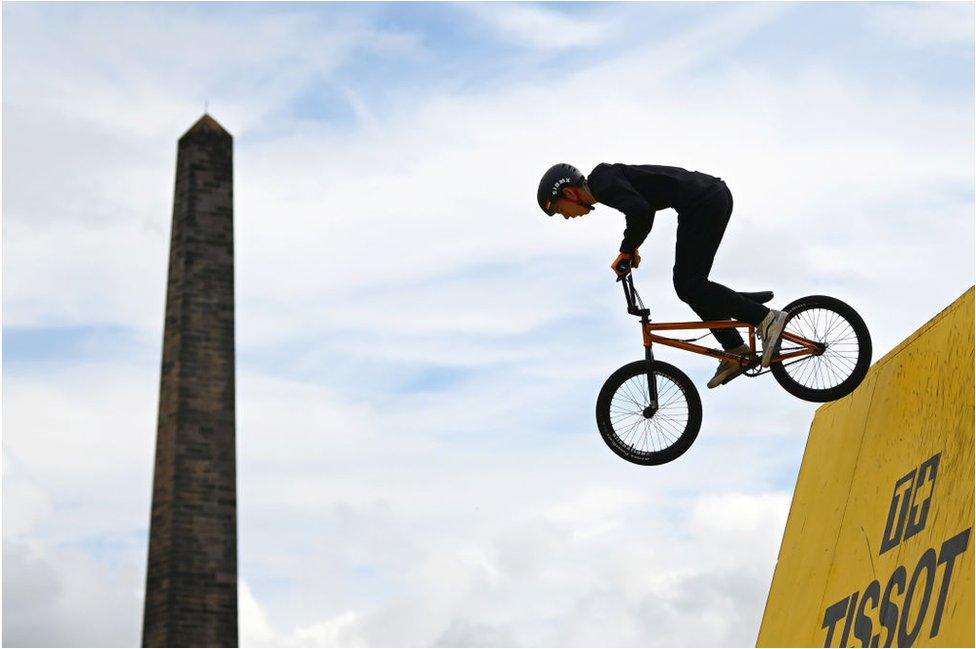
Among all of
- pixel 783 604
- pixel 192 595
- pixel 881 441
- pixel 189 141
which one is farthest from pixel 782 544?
pixel 189 141

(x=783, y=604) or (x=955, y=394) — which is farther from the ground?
(x=955, y=394)

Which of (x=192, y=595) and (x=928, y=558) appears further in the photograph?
(x=192, y=595)

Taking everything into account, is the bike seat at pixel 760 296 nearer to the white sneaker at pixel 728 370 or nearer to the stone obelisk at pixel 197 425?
the white sneaker at pixel 728 370

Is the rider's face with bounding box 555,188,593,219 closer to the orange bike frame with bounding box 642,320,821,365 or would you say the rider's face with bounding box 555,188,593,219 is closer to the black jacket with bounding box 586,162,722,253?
the black jacket with bounding box 586,162,722,253

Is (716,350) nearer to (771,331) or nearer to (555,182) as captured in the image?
(771,331)

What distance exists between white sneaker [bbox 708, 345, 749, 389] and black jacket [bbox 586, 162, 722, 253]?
858 mm

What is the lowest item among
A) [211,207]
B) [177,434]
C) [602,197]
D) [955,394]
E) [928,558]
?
[928,558]

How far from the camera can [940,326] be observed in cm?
819

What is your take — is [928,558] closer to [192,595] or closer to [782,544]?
[782,544]

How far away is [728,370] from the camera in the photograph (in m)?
8.90

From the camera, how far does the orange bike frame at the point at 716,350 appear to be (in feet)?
28.6

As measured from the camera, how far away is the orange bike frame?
28.6 feet

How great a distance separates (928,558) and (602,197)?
2646 millimetres

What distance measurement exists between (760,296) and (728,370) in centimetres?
47
